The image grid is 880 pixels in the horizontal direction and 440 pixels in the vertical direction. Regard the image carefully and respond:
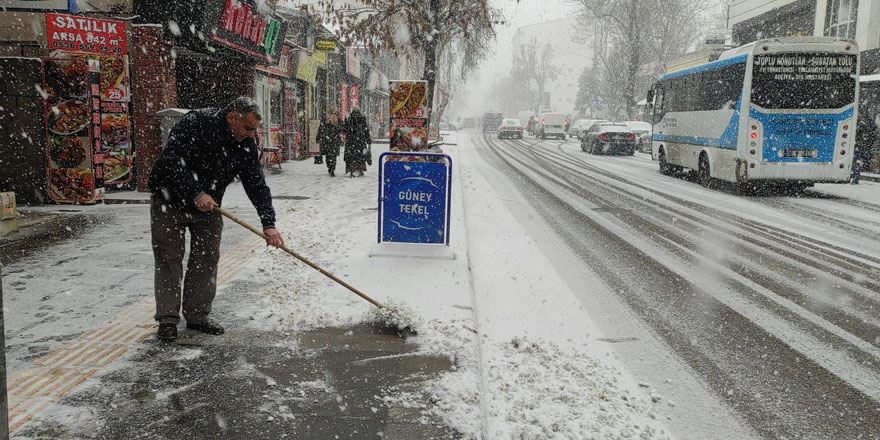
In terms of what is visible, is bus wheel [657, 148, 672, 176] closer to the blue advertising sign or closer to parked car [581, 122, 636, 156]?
parked car [581, 122, 636, 156]

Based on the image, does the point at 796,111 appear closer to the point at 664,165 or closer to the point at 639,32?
the point at 664,165

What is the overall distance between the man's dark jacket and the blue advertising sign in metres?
2.59

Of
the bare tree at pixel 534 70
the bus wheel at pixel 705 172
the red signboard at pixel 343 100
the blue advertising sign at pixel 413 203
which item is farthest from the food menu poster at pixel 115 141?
the bare tree at pixel 534 70

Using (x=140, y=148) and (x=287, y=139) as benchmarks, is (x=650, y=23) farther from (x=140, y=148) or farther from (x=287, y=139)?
(x=140, y=148)

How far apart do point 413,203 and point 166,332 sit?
3.31 meters

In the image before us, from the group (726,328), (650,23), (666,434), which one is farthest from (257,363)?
(650,23)

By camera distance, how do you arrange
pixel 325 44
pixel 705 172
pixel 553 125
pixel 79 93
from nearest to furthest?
pixel 79 93, pixel 705 172, pixel 325 44, pixel 553 125

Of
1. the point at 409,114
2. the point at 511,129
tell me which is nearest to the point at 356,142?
the point at 409,114

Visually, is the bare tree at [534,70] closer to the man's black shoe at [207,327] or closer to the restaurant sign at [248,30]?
the restaurant sign at [248,30]

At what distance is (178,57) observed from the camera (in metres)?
14.6

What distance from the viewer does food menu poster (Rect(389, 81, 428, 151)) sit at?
42.6 feet

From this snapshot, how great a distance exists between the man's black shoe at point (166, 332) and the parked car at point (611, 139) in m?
26.4

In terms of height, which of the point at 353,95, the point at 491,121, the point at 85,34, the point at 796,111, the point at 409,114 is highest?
the point at 353,95

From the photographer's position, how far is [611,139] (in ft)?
94.5
